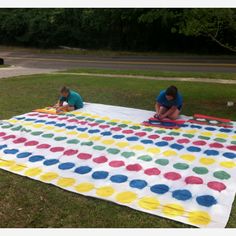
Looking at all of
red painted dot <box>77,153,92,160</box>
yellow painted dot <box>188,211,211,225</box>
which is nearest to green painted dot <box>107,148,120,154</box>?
red painted dot <box>77,153,92,160</box>

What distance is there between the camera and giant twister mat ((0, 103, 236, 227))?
340 cm

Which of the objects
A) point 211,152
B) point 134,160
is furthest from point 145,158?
point 211,152

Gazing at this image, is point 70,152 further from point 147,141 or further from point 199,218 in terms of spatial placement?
point 199,218

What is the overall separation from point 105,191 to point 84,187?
268 millimetres

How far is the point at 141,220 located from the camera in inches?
122

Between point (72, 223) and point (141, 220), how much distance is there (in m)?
0.66

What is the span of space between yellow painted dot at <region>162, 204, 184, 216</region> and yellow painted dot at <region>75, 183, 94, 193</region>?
0.91 metres

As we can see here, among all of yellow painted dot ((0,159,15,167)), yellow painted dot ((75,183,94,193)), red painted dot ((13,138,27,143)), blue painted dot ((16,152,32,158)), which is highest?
red painted dot ((13,138,27,143))

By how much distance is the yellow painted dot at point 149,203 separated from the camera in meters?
3.29

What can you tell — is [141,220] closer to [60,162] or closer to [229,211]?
[229,211]

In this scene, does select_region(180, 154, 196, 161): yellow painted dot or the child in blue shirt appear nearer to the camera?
select_region(180, 154, 196, 161): yellow painted dot

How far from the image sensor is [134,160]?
4.38m

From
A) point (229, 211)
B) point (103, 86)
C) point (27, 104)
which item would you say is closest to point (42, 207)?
point (229, 211)

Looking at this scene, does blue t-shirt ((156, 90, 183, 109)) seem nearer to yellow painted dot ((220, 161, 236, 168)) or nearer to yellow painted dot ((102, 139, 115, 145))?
yellow painted dot ((102, 139, 115, 145))
